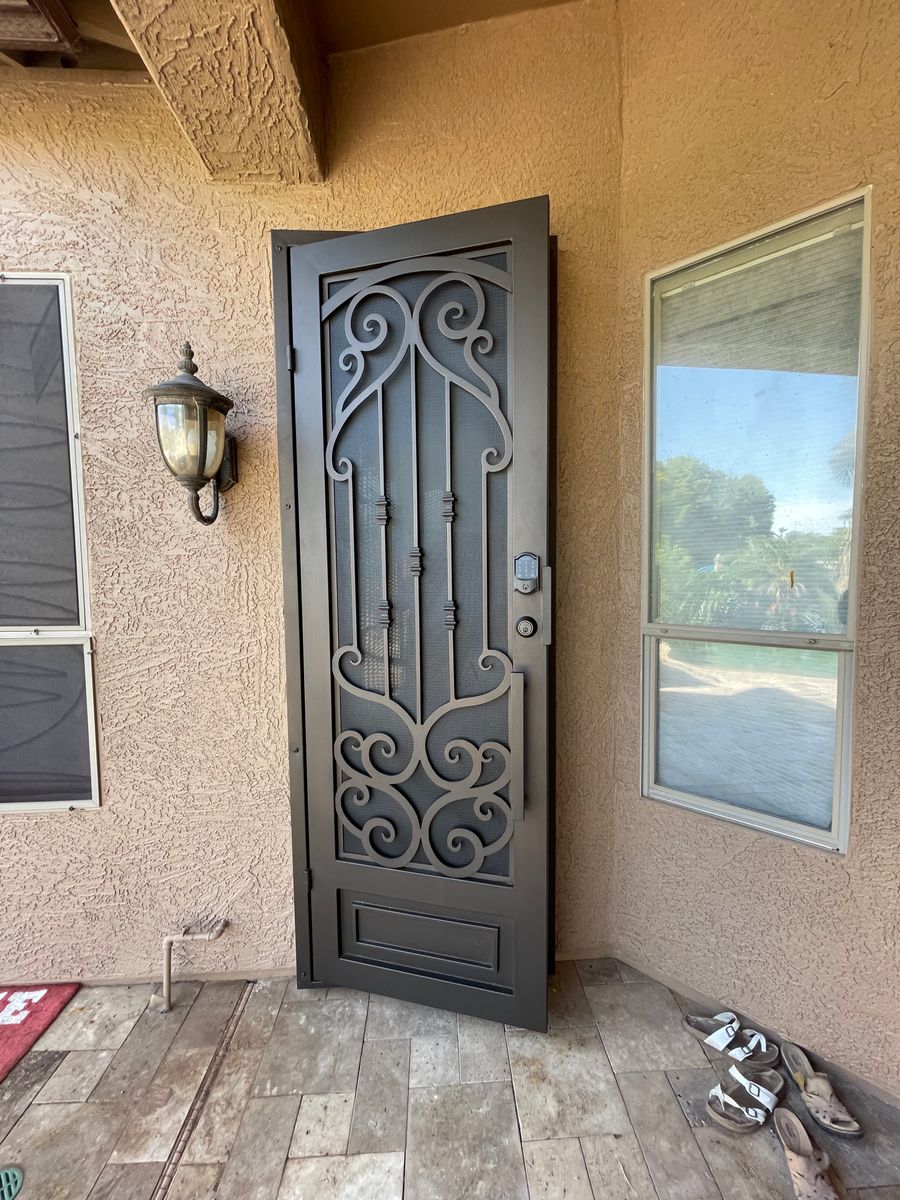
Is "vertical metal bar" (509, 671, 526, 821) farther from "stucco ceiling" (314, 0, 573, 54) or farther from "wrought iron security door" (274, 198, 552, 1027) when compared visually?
"stucco ceiling" (314, 0, 573, 54)

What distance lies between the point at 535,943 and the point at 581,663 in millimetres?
893

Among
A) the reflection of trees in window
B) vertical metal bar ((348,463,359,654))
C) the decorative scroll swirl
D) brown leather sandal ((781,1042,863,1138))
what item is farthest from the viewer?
vertical metal bar ((348,463,359,654))

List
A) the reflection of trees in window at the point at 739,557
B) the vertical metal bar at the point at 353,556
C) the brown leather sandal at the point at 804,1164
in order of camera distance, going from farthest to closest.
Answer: the vertical metal bar at the point at 353,556 → the reflection of trees in window at the point at 739,557 → the brown leather sandal at the point at 804,1164

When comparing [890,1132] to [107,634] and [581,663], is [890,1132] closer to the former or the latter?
[581,663]

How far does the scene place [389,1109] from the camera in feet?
4.40

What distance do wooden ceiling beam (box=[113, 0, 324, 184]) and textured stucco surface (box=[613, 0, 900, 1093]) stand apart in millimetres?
1021

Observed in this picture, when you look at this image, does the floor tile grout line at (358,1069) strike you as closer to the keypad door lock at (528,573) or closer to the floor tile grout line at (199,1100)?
the floor tile grout line at (199,1100)

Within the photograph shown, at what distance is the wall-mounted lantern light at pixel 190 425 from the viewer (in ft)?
4.77

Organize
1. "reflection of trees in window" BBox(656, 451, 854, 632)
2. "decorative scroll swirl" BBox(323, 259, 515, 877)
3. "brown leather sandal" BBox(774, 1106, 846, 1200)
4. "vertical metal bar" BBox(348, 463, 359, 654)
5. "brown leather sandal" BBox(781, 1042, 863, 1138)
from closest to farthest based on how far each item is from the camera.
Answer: "brown leather sandal" BBox(774, 1106, 846, 1200), "brown leather sandal" BBox(781, 1042, 863, 1138), "reflection of trees in window" BBox(656, 451, 854, 632), "decorative scroll swirl" BBox(323, 259, 515, 877), "vertical metal bar" BBox(348, 463, 359, 654)

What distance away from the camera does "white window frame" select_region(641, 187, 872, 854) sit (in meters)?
1.33

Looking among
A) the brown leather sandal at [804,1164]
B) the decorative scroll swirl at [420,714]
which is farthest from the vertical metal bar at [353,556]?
the brown leather sandal at [804,1164]

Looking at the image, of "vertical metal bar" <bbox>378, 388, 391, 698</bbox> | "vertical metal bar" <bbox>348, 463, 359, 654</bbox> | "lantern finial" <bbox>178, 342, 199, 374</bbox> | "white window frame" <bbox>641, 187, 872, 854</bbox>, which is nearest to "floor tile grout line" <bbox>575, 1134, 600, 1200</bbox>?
"white window frame" <bbox>641, 187, 872, 854</bbox>

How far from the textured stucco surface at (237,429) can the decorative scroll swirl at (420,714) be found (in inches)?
11.4

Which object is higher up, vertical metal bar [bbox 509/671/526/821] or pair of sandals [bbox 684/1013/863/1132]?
vertical metal bar [bbox 509/671/526/821]
